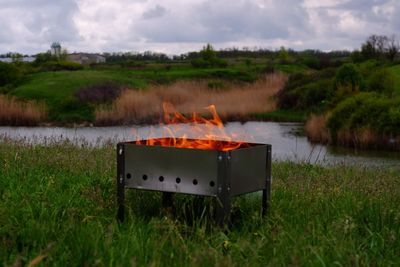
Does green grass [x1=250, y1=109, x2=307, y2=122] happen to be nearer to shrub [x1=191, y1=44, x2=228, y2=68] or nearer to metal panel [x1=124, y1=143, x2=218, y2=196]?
metal panel [x1=124, y1=143, x2=218, y2=196]

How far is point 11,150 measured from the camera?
1140cm

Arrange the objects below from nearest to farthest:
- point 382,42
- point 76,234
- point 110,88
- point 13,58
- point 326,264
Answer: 1. point 326,264
2. point 76,234
3. point 110,88
4. point 382,42
5. point 13,58

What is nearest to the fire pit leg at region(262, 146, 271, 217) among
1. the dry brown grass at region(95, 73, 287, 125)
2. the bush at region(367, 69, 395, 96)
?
the dry brown grass at region(95, 73, 287, 125)

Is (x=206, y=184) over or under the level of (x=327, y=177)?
over

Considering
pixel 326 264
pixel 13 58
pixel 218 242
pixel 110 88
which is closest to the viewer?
pixel 326 264

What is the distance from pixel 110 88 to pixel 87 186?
40327mm

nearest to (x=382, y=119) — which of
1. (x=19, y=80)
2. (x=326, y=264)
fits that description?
(x=326, y=264)

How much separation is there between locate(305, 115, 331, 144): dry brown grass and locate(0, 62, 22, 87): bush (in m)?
31.0

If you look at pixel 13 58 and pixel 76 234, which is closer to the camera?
pixel 76 234

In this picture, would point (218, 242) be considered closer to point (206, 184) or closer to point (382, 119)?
point (206, 184)

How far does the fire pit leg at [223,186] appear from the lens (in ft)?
21.3

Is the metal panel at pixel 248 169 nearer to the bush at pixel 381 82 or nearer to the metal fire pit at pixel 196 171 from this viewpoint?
the metal fire pit at pixel 196 171

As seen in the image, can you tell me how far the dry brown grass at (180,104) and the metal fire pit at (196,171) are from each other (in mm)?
26481

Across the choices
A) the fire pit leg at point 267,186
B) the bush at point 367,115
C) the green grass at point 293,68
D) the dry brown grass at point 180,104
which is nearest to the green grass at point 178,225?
the fire pit leg at point 267,186
